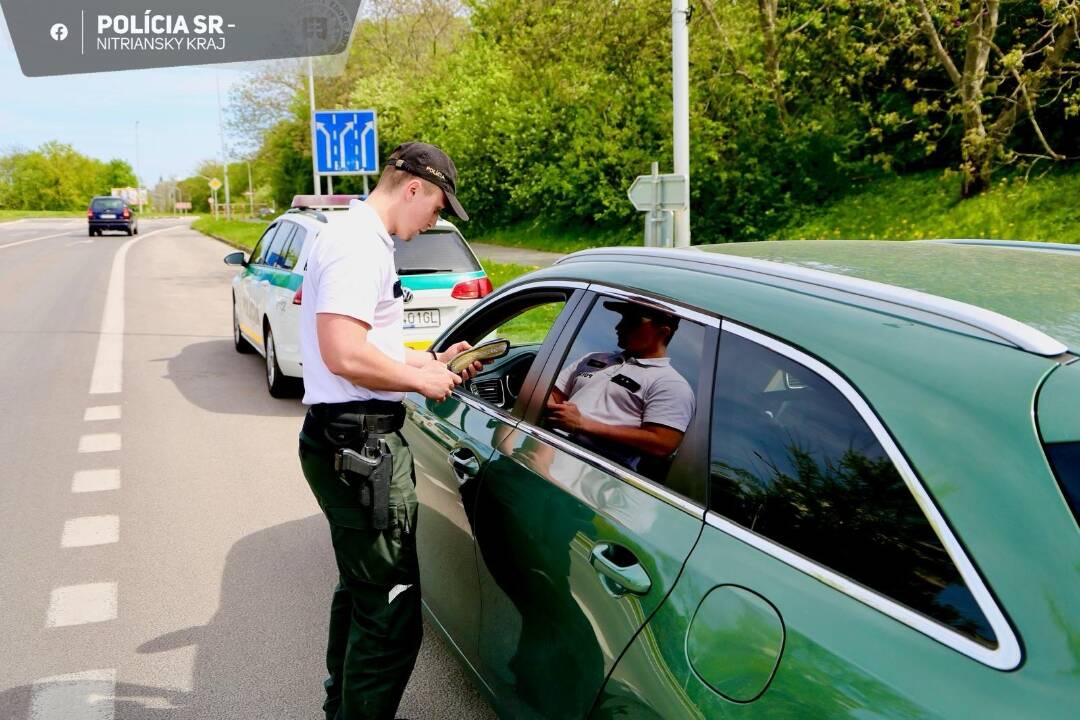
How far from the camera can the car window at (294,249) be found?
313 inches

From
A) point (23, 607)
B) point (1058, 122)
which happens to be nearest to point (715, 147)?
point (1058, 122)

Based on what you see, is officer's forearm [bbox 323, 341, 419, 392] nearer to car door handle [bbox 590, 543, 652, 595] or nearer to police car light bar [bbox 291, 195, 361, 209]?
car door handle [bbox 590, 543, 652, 595]

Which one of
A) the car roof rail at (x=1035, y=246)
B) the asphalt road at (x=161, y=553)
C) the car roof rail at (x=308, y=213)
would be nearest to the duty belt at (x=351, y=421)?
the asphalt road at (x=161, y=553)

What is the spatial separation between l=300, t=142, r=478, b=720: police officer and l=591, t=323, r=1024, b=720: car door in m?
0.92

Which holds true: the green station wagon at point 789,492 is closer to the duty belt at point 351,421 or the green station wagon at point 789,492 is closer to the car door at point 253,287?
→ the duty belt at point 351,421

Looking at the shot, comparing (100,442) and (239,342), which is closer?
(100,442)

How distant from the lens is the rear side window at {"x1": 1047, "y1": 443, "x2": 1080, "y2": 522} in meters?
1.37

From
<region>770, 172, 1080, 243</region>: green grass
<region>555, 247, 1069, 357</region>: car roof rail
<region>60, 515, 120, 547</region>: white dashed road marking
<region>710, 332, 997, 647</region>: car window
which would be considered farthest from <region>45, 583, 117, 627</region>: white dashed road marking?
<region>770, 172, 1080, 243</region>: green grass

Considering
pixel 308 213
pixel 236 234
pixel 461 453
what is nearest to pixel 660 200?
pixel 308 213

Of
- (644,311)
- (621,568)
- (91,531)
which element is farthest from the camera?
(91,531)

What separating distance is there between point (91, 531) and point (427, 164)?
3.61 meters

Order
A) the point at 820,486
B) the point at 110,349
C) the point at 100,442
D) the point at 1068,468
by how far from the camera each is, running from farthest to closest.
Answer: the point at 110,349, the point at 100,442, the point at 820,486, the point at 1068,468

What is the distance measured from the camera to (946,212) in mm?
14891

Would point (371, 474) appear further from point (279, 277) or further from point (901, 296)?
point (279, 277)
